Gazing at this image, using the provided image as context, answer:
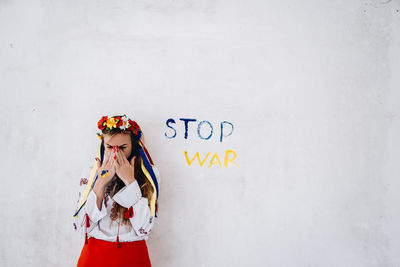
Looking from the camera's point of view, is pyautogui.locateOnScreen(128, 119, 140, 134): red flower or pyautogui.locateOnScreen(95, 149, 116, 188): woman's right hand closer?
pyautogui.locateOnScreen(95, 149, 116, 188): woman's right hand

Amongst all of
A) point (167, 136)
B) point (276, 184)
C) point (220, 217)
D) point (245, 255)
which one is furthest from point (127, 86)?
point (245, 255)

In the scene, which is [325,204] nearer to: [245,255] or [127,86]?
[245,255]

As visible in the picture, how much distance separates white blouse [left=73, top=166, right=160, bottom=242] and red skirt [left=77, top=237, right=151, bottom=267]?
0.03m

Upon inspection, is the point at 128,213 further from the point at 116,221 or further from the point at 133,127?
the point at 133,127

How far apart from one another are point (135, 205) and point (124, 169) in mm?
227

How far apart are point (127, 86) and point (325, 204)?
69.6 inches

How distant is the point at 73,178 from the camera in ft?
7.22

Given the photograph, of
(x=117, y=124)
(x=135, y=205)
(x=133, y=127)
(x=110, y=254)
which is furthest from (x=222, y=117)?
(x=110, y=254)

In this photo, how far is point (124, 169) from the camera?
1739mm

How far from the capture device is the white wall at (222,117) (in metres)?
2.18

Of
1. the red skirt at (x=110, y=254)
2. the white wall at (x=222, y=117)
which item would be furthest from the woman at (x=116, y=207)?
the white wall at (x=222, y=117)

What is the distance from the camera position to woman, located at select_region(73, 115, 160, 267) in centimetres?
170

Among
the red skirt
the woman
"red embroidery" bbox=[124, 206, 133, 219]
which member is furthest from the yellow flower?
the red skirt

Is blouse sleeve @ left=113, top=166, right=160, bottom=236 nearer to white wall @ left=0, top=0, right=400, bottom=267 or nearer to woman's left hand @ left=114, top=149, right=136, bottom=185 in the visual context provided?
woman's left hand @ left=114, top=149, right=136, bottom=185
